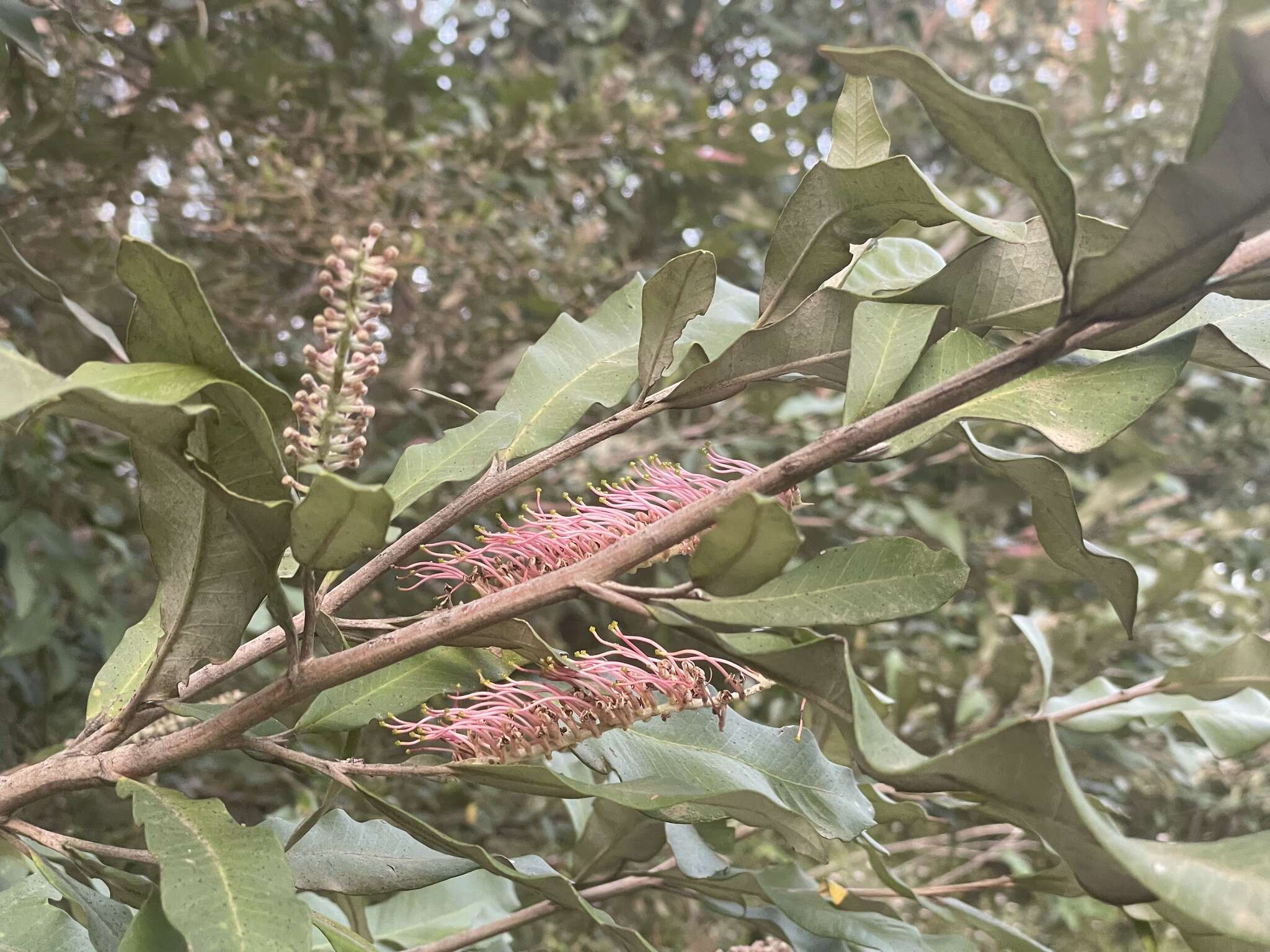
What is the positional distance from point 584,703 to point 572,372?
0.19 m

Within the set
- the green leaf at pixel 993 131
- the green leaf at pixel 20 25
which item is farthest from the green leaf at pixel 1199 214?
the green leaf at pixel 20 25

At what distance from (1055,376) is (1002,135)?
0.39ft

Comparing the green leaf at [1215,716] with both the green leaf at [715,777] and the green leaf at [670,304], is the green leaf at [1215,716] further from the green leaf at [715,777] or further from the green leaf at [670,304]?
the green leaf at [670,304]

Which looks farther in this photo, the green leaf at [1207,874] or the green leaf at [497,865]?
the green leaf at [497,865]

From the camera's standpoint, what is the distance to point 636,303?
58 centimetres

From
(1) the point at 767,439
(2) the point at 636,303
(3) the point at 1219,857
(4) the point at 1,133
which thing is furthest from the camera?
(1) the point at 767,439

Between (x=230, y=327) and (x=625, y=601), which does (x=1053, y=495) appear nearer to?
(x=625, y=601)

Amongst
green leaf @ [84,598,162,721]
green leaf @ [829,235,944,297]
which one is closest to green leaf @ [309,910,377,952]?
green leaf @ [84,598,162,721]

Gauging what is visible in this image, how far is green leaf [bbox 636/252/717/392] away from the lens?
1.45 feet

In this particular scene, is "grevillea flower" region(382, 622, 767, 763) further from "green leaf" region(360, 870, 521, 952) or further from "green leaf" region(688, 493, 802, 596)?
"green leaf" region(360, 870, 521, 952)

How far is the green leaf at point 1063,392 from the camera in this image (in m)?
0.39

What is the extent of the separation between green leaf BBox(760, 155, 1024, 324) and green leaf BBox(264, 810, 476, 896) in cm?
31

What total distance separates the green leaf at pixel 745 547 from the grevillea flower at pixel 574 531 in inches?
3.0

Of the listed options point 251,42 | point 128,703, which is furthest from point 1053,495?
point 251,42
